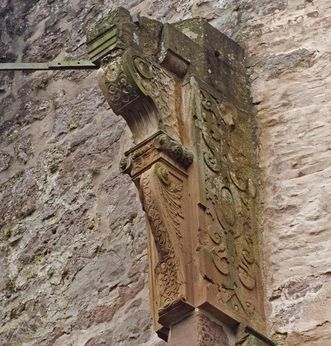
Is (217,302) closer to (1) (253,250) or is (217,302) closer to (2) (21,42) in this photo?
(1) (253,250)

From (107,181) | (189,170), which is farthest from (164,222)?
(107,181)

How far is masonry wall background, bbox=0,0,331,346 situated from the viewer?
514cm

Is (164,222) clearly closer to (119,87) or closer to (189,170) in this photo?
(189,170)

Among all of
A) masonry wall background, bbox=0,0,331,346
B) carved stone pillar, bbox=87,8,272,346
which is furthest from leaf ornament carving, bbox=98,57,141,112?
masonry wall background, bbox=0,0,331,346

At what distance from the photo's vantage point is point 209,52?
5.48 meters

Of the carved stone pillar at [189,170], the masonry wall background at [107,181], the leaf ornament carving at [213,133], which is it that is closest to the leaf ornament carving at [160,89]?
the carved stone pillar at [189,170]

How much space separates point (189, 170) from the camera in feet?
16.6

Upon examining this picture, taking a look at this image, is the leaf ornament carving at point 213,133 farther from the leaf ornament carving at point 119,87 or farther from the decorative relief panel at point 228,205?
the leaf ornament carving at point 119,87

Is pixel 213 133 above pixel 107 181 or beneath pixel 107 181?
above

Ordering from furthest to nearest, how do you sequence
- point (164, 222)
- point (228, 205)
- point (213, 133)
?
point (213, 133)
point (228, 205)
point (164, 222)

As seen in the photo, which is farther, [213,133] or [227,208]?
[213,133]

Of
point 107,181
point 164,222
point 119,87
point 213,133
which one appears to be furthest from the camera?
point 107,181

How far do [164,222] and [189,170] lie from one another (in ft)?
0.82

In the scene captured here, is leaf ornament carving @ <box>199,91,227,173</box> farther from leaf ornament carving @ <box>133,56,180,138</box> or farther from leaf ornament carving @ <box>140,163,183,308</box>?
leaf ornament carving @ <box>140,163,183,308</box>
